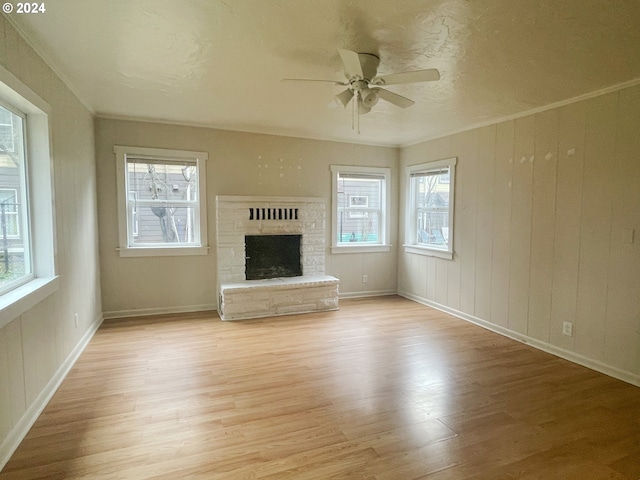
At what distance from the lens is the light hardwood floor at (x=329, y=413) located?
188 centimetres

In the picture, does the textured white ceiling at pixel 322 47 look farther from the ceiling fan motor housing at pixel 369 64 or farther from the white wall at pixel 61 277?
the white wall at pixel 61 277

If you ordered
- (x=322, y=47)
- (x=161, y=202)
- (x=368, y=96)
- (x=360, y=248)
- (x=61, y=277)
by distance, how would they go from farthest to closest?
1. (x=360, y=248)
2. (x=161, y=202)
3. (x=61, y=277)
4. (x=368, y=96)
5. (x=322, y=47)

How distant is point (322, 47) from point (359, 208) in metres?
3.46

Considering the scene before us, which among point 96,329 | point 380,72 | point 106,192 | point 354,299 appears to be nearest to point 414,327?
point 354,299

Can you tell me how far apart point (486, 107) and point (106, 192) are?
14.4 ft

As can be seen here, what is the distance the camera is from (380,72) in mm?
2762

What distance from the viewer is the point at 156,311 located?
4.57m

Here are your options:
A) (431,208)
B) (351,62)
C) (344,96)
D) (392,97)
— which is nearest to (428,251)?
(431,208)

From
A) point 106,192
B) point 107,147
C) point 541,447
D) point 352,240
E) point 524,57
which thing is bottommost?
point 541,447

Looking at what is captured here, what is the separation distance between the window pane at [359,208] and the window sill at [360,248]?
117 mm

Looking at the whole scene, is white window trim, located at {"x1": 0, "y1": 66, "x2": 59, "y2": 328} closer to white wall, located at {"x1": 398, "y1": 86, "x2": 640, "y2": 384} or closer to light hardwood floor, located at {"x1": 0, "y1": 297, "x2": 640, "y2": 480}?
light hardwood floor, located at {"x1": 0, "y1": 297, "x2": 640, "y2": 480}

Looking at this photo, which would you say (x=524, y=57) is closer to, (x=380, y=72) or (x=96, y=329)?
(x=380, y=72)

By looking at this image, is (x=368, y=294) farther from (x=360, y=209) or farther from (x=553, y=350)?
(x=553, y=350)

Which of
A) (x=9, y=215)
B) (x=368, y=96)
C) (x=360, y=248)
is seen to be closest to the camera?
(x=9, y=215)
